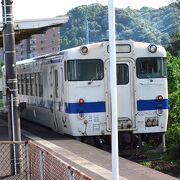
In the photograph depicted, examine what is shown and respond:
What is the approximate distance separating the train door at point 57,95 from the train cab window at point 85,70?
2.48 ft

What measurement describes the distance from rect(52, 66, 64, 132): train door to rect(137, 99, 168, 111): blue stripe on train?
2216 mm

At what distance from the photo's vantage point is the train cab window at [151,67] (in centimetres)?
1402

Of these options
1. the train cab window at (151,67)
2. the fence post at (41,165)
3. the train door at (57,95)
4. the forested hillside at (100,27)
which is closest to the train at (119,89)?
the train cab window at (151,67)

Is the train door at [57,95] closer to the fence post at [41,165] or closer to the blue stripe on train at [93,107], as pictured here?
the blue stripe on train at [93,107]

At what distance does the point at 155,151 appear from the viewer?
14812 mm

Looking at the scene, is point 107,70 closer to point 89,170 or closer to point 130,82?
point 130,82

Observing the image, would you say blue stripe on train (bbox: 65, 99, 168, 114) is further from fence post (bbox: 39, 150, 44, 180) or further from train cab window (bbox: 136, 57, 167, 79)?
fence post (bbox: 39, 150, 44, 180)

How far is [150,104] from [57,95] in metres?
2.93

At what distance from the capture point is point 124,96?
13.8 metres

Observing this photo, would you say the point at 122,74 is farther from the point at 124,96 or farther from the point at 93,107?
the point at 93,107

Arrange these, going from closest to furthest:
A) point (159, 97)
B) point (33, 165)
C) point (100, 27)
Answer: point (33, 165), point (159, 97), point (100, 27)

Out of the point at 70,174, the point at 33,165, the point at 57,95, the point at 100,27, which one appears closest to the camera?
the point at 70,174

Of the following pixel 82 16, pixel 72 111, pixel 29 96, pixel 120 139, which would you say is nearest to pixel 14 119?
pixel 72 111

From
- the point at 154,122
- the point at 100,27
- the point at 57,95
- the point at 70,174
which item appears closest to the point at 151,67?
the point at 154,122
